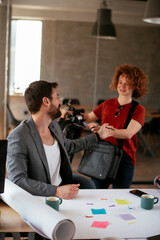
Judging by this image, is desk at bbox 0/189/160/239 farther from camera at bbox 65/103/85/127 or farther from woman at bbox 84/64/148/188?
camera at bbox 65/103/85/127

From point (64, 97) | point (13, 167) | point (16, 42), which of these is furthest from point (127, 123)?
point (16, 42)

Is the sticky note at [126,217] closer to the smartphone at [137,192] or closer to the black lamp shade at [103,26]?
the smartphone at [137,192]

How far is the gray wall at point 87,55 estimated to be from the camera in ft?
16.9

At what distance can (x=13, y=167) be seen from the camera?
2342 millimetres

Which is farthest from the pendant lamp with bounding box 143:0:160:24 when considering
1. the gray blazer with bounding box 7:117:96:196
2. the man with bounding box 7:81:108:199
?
the gray blazer with bounding box 7:117:96:196

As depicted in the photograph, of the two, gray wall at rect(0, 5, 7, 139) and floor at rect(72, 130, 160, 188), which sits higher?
gray wall at rect(0, 5, 7, 139)

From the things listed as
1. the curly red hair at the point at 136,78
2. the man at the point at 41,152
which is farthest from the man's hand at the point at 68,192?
the curly red hair at the point at 136,78

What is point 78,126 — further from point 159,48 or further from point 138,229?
point 159,48

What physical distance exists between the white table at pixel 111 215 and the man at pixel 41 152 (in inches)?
5.2

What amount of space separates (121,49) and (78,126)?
2.33 metres

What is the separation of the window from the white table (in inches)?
122

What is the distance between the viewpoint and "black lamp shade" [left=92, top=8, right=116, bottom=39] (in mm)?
5109

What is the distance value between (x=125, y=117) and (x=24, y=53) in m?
2.40

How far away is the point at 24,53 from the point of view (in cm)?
517
